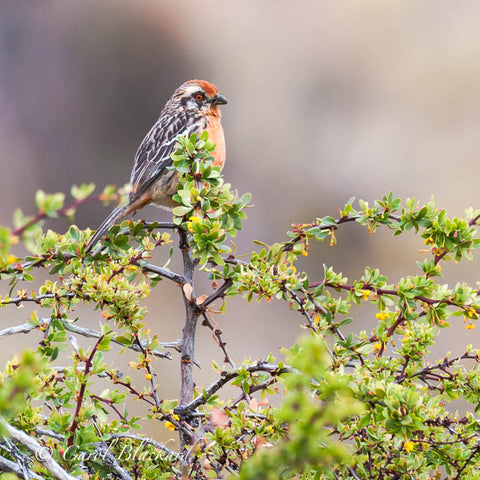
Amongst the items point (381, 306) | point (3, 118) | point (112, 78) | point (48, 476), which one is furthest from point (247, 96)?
point (48, 476)

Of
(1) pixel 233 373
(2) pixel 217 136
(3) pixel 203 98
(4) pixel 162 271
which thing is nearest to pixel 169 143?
(2) pixel 217 136

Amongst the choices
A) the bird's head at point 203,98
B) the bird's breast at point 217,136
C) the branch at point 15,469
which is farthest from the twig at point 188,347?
the bird's head at point 203,98

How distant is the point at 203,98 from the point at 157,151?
0.61 metres

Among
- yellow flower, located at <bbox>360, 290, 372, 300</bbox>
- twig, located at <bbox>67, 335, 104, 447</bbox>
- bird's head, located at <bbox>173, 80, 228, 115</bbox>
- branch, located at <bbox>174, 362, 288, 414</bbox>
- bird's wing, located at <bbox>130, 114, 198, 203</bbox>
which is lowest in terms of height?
twig, located at <bbox>67, 335, 104, 447</bbox>

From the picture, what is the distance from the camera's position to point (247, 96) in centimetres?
854

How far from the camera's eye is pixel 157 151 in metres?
4.11

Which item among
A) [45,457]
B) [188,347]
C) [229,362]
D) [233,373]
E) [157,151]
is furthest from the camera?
[157,151]

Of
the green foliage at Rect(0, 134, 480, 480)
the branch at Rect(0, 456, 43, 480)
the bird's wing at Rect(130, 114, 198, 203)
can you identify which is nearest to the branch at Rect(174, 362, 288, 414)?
the green foliage at Rect(0, 134, 480, 480)

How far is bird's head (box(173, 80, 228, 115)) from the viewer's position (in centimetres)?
444

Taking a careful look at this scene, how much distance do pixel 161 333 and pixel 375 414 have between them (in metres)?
5.15

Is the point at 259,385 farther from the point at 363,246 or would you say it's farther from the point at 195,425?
the point at 363,246

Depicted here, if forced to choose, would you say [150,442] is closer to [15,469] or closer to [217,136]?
[15,469]

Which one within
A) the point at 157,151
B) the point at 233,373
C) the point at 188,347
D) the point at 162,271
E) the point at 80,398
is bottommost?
the point at 80,398

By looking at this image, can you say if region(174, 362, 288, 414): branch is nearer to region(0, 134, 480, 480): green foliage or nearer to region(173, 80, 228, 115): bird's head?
region(0, 134, 480, 480): green foliage
